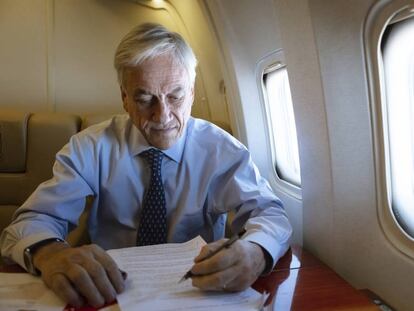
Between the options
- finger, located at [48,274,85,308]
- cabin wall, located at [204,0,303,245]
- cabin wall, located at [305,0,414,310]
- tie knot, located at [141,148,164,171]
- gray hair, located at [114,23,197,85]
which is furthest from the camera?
cabin wall, located at [204,0,303,245]

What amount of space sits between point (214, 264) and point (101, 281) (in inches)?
8.9

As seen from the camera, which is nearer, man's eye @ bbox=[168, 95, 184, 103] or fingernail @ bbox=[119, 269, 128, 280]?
fingernail @ bbox=[119, 269, 128, 280]

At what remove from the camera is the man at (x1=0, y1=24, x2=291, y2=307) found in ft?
3.39

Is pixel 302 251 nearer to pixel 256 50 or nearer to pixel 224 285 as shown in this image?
pixel 224 285

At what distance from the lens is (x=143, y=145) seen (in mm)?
1223

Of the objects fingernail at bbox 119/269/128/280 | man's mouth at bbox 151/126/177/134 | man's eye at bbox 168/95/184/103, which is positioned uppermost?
man's eye at bbox 168/95/184/103

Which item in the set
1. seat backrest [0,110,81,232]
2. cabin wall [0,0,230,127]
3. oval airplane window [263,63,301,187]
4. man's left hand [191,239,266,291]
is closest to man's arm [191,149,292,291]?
man's left hand [191,239,266,291]

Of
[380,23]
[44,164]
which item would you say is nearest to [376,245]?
[380,23]

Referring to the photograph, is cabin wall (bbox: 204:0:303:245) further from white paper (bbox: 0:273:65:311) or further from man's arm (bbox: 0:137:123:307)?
white paper (bbox: 0:273:65:311)

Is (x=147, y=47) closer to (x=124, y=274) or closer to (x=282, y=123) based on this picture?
(x=124, y=274)

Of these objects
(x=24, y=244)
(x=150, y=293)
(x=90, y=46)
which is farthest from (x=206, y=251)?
(x=90, y=46)

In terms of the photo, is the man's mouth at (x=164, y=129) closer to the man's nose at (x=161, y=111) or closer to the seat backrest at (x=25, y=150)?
the man's nose at (x=161, y=111)

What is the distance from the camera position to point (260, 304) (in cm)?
75

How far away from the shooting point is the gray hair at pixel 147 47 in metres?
1.08
